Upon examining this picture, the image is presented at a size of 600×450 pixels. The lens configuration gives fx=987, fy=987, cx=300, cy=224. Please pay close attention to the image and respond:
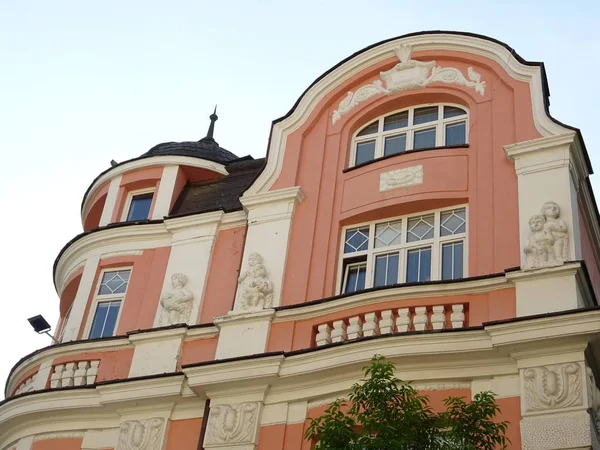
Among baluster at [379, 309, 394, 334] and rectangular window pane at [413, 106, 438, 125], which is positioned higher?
rectangular window pane at [413, 106, 438, 125]

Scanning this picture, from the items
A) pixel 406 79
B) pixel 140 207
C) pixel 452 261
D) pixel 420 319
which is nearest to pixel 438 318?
pixel 420 319

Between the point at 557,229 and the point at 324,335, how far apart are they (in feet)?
12.9

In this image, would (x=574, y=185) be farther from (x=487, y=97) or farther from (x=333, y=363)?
(x=333, y=363)

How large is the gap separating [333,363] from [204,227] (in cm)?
507

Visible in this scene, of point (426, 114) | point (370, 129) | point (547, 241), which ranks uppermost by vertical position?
point (426, 114)

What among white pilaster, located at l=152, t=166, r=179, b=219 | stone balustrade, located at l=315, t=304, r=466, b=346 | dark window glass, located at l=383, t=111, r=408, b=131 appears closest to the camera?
stone balustrade, located at l=315, t=304, r=466, b=346

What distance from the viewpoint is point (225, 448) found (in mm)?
15133

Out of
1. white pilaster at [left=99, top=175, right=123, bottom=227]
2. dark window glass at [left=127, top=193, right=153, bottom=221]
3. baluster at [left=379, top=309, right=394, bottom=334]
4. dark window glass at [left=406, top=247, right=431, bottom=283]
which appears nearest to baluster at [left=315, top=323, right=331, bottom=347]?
baluster at [left=379, top=309, right=394, bottom=334]

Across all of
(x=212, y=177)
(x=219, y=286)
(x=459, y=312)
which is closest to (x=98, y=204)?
(x=212, y=177)

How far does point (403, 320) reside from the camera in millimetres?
14938

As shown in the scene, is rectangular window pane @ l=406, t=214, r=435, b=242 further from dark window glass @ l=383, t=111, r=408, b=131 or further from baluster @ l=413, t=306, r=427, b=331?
dark window glass @ l=383, t=111, r=408, b=131

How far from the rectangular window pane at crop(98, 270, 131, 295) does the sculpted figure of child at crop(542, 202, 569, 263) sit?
8.23 metres

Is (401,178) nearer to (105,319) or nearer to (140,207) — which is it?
(105,319)

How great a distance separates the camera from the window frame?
1614 cm
